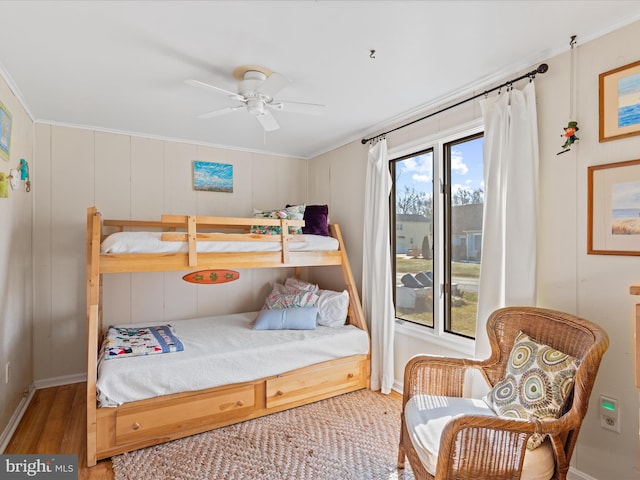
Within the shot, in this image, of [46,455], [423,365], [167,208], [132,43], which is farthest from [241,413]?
[132,43]

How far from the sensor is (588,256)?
1.88 metres

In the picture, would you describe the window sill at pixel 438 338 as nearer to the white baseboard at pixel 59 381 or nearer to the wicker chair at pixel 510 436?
the wicker chair at pixel 510 436

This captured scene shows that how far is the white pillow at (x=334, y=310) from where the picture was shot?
3.29 m

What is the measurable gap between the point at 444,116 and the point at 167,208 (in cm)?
282

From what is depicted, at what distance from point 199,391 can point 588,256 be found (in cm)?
251

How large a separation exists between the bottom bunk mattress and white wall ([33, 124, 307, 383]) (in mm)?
400

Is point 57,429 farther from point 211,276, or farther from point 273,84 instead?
point 273,84

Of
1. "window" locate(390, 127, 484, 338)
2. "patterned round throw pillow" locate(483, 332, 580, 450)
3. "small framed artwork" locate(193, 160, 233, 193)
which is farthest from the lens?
"small framed artwork" locate(193, 160, 233, 193)

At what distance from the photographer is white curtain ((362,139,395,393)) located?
3123 mm

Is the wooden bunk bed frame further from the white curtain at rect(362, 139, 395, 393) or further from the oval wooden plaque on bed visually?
the oval wooden plaque on bed

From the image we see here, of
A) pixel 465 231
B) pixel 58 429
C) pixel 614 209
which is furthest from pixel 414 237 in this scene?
pixel 58 429

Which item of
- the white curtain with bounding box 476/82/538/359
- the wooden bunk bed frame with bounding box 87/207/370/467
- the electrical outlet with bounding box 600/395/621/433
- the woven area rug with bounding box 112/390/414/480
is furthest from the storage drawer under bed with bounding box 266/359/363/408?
the electrical outlet with bounding box 600/395/621/433

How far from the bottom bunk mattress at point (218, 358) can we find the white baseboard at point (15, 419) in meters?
0.74

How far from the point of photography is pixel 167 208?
12.3 ft
